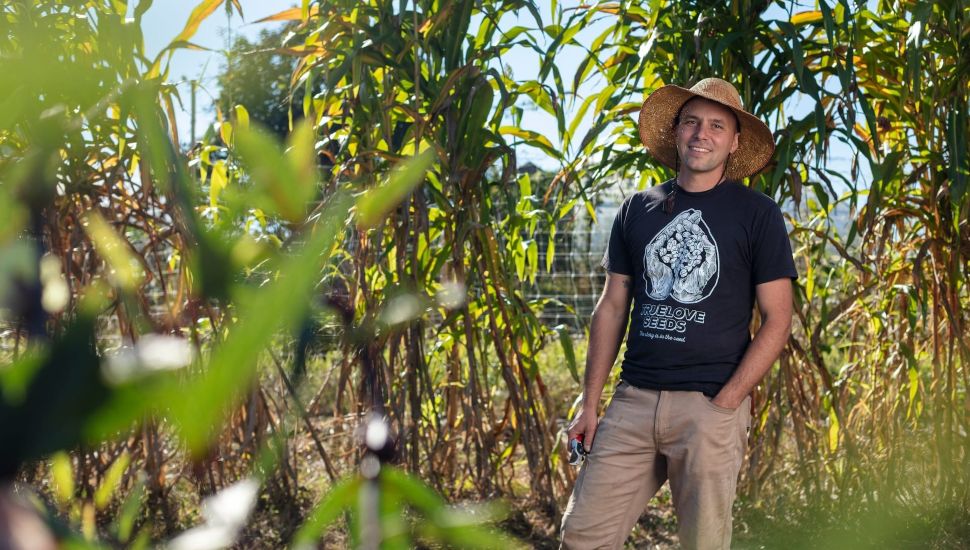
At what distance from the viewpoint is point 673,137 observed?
2.12m

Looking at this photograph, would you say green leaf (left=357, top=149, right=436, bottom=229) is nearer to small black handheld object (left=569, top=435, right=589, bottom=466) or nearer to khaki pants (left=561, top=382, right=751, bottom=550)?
khaki pants (left=561, top=382, right=751, bottom=550)

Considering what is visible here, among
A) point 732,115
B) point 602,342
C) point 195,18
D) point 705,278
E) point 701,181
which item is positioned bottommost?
point 602,342

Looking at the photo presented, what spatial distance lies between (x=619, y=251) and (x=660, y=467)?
0.43m

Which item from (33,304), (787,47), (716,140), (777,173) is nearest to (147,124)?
(33,304)

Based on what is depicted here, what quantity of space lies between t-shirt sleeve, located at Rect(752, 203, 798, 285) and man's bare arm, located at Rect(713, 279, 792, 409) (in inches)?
0.7

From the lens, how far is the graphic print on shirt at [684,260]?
1854mm

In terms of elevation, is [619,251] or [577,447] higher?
[619,251]

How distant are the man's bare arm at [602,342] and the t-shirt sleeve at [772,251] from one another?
0.28 metres

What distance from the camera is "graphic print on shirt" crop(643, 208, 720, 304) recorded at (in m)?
1.85

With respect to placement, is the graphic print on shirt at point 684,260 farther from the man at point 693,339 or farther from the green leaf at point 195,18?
the green leaf at point 195,18

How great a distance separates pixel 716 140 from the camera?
1.92m

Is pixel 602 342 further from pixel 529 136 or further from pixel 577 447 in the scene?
pixel 529 136

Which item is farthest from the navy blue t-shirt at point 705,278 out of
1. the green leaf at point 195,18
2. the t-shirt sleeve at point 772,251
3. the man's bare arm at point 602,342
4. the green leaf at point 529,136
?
the green leaf at point 195,18

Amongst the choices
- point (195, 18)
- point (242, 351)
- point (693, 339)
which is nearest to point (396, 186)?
point (242, 351)
